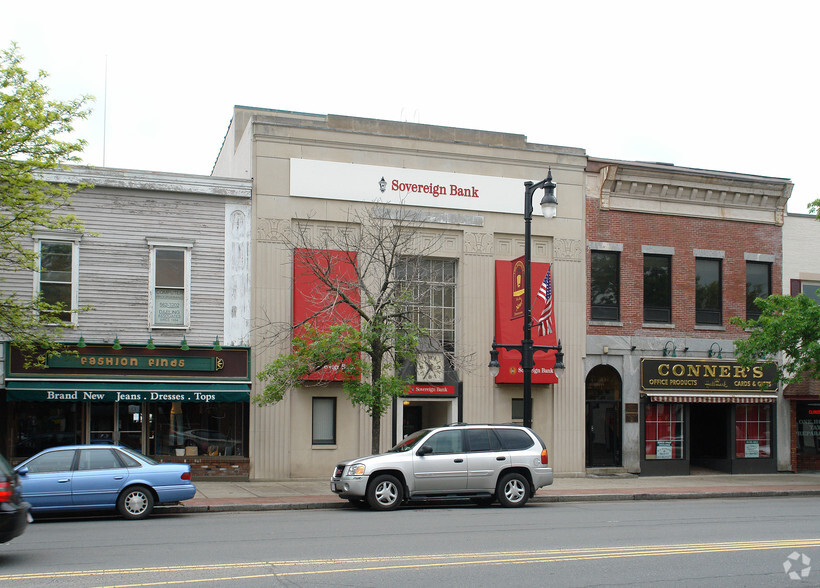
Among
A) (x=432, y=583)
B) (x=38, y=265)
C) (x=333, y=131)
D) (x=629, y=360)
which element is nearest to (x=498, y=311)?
(x=629, y=360)

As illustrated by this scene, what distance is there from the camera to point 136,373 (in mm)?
21469

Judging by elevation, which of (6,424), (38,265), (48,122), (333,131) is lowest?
(6,424)

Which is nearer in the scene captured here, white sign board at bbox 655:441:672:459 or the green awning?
the green awning

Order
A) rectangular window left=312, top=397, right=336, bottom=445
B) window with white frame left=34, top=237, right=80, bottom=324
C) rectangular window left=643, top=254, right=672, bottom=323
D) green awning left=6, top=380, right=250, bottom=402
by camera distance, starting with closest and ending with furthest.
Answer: green awning left=6, top=380, right=250, bottom=402
window with white frame left=34, top=237, right=80, bottom=324
rectangular window left=312, top=397, right=336, bottom=445
rectangular window left=643, top=254, right=672, bottom=323

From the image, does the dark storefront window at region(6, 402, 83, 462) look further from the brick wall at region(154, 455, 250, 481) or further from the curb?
the curb

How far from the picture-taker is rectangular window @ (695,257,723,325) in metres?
27.6

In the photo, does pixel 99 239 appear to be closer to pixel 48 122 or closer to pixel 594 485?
→ pixel 48 122

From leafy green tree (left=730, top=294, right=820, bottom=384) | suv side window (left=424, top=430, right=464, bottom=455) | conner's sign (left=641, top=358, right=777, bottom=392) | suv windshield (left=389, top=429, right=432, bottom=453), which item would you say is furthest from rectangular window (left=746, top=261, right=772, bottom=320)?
suv windshield (left=389, top=429, right=432, bottom=453)

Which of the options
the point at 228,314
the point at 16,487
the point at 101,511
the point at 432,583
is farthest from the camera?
the point at 228,314

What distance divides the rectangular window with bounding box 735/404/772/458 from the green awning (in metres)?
16.0

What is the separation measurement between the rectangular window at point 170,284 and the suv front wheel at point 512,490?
939 cm

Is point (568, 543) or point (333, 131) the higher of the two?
point (333, 131)

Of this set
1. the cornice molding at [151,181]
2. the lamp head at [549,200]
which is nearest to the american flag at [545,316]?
the lamp head at [549,200]

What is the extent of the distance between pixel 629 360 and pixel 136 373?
1447cm
